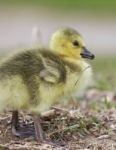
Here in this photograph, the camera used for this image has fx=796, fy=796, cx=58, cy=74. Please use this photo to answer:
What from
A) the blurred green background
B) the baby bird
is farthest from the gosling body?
the blurred green background

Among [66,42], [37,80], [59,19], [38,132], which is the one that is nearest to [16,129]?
[38,132]

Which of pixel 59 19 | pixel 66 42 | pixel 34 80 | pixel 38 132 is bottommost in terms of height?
pixel 38 132

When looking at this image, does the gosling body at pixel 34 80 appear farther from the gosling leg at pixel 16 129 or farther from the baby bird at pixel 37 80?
the gosling leg at pixel 16 129

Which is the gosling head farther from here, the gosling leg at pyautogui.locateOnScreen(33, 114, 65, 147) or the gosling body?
the gosling leg at pyautogui.locateOnScreen(33, 114, 65, 147)

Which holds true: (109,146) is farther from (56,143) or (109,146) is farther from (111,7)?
(111,7)

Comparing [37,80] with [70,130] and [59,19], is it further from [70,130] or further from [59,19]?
[59,19]

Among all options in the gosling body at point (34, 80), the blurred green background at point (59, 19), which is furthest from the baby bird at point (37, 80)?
the blurred green background at point (59, 19)
